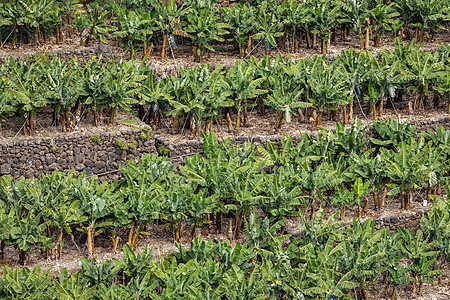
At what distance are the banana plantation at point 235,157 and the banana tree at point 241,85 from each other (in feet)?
0.13

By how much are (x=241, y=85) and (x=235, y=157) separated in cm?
233

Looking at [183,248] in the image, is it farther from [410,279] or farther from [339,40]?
[339,40]

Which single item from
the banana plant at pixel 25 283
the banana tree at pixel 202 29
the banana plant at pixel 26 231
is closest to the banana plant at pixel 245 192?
the banana plant at pixel 26 231

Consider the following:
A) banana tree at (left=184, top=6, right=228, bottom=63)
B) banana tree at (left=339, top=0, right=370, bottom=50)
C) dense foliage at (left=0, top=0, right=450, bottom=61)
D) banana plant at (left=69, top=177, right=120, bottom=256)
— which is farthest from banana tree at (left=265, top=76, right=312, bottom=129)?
banana plant at (left=69, top=177, right=120, bottom=256)

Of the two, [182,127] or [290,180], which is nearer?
[290,180]

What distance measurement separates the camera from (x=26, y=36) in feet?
70.6

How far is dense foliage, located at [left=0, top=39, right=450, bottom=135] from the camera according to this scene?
18.3 m

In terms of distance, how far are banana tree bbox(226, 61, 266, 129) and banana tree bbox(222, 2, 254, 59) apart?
2313mm

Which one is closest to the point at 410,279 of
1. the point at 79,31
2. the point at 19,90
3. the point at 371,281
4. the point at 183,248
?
the point at 371,281

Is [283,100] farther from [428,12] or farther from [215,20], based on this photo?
[428,12]

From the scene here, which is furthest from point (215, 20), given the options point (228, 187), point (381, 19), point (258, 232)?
point (258, 232)

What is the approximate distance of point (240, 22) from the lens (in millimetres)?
21812

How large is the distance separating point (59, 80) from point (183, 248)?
5.32 m

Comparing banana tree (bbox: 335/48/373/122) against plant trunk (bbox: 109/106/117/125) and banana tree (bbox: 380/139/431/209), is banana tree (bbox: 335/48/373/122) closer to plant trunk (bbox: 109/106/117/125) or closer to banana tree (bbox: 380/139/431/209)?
banana tree (bbox: 380/139/431/209)
